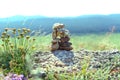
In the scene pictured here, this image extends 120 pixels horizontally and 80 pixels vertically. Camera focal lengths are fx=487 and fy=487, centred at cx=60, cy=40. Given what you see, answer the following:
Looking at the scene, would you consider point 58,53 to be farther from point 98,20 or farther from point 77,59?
point 98,20

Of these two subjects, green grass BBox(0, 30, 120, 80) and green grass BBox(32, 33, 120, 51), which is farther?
green grass BBox(32, 33, 120, 51)

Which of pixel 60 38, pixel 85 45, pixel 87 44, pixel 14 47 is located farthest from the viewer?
pixel 87 44

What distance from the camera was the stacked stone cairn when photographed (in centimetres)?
1049

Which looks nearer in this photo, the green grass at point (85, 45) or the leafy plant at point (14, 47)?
the green grass at point (85, 45)

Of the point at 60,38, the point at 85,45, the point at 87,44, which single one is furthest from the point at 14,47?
the point at 87,44

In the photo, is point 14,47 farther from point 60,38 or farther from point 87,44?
point 87,44

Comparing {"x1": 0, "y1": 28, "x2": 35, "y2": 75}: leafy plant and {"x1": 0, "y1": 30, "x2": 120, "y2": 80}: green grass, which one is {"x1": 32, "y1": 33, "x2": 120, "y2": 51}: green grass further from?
{"x1": 0, "y1": 28, "x2": 35, "y2": 75}: leafy plant

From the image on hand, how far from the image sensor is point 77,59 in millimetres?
9859

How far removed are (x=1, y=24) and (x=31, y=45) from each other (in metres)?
2.13

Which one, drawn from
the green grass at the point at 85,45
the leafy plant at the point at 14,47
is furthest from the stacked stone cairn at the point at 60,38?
the leafy plant at the point at 14,47

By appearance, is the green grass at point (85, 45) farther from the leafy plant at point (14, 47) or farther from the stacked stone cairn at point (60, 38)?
the leafy plant at point (14, 47)

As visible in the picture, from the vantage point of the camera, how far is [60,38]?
10.6m

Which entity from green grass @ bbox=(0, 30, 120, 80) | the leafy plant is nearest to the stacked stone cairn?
green grass @ bbox=(0, 30, 120, 80)

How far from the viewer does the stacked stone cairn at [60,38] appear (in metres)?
10.5
